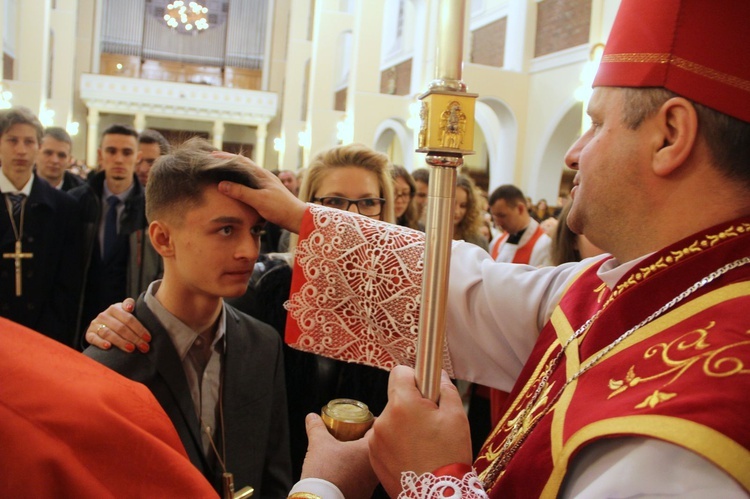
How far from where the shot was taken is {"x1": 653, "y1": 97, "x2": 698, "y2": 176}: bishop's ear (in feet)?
2.97

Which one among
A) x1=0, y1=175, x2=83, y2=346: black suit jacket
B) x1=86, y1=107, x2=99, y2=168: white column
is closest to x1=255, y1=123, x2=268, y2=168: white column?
x1=86, y1=107, x2=99, y2=168: white column

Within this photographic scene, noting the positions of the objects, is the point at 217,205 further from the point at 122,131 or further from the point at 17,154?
the point at 122,131

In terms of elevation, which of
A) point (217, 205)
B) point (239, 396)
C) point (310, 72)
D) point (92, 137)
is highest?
point (310, 72)

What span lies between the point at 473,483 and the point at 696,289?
0.40 meters

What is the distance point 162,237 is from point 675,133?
4.05 ft

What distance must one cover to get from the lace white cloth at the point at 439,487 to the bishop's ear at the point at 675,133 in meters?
0.50

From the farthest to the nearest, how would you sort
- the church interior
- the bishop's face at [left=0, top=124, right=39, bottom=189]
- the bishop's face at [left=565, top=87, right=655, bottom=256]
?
1. the church interior
2. the bishop's face at [left=0, top=124, right=39, bottom=189]
3. the bishop's face at [left=565, top=87, right=655, bottom=256]

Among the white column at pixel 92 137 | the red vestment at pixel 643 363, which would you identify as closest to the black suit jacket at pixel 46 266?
the red vestment at pixel 643 363

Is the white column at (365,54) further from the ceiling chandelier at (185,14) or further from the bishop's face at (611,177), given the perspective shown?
the bishop's face at (611,177)

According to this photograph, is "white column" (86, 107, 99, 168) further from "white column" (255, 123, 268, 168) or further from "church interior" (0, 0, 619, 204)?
"white column" (255, 123, 268, 168)

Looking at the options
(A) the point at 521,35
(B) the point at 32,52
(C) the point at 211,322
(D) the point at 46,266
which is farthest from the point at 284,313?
(B) the point at 32,52

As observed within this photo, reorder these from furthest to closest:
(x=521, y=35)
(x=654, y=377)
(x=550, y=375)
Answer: (x=521, y=35), (x=550, y=375), (x=654, y=377)

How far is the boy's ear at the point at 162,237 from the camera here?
5.52 ft

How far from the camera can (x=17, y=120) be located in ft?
11.4
